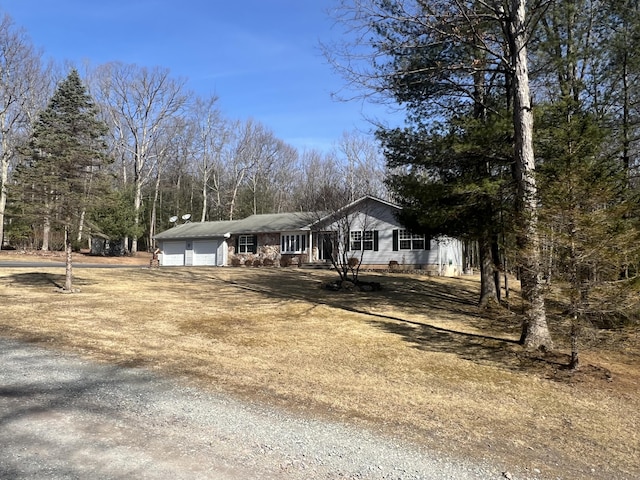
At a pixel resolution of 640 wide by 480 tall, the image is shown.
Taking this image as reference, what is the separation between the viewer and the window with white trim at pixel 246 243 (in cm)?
3098

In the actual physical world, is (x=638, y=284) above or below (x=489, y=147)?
below

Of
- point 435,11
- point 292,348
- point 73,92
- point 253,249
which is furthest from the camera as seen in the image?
point 253,249

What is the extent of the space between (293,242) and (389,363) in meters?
22.2

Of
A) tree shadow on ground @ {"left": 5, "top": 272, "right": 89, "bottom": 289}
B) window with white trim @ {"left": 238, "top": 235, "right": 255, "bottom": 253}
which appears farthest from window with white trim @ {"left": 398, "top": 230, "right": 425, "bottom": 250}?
tree shadow on ground @ {"left": 5, "top": 272, "right": 89, "bottom": 289}

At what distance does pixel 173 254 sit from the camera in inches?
1361

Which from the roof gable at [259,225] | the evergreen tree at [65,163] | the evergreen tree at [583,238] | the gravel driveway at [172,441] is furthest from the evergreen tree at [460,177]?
the roof gable at [259,225]

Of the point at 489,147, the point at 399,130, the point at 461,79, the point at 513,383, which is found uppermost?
the point at 461,79

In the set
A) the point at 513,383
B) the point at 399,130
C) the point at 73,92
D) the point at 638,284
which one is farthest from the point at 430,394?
the point at 73,92

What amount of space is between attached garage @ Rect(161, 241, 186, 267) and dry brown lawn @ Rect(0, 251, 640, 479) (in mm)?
20112

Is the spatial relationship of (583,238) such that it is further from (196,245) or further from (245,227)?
(196,245)

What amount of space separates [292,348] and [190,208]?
44526 millimetres

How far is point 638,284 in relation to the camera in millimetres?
6844

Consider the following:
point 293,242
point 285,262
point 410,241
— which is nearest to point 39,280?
point 285,262

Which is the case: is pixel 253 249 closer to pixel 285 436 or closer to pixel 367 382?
pixel 367 382
